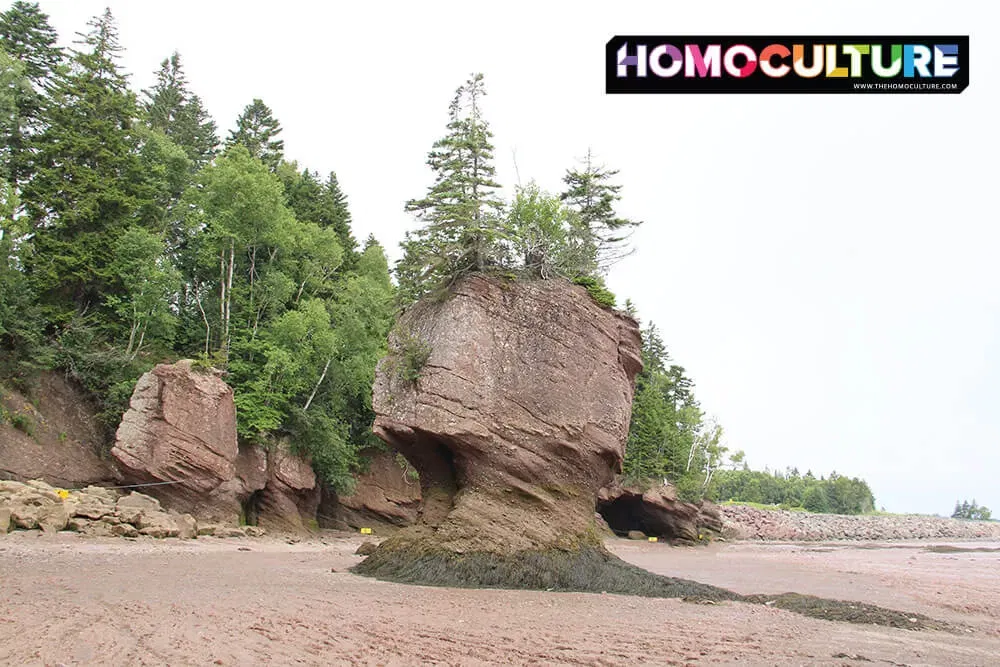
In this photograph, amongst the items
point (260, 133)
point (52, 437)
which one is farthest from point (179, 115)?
point (52, 437)

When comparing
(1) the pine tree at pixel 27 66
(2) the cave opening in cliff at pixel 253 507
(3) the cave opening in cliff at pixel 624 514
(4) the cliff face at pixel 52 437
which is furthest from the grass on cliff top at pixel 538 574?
(3) the cave opening in cliff at pixel 624 514

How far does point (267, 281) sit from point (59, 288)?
8850 millimetres

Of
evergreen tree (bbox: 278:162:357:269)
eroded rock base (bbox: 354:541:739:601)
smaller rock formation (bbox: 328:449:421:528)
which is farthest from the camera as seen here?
evergreen tree (bbox: 278:162:357:269)

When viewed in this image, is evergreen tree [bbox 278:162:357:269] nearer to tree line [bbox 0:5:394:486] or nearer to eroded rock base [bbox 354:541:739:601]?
tree line [bbox 0:5:394:486]

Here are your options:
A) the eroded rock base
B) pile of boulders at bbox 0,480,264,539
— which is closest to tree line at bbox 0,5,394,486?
pile of boulders at bbox 0,480,264,539

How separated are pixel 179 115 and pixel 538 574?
44.0m

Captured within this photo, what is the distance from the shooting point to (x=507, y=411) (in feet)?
54.0

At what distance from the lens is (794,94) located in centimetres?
1016

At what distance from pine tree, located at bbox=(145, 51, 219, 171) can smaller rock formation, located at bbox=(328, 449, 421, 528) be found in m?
23.1

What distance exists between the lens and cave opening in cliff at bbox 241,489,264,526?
29.7 metres

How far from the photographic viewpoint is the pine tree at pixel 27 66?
29.6 m

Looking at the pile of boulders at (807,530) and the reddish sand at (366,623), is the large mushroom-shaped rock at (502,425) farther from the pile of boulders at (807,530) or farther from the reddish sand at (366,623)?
the pile of boulders at (807,530)

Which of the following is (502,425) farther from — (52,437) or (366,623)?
(52,437)

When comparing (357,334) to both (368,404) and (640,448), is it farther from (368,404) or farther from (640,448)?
(640,448)
